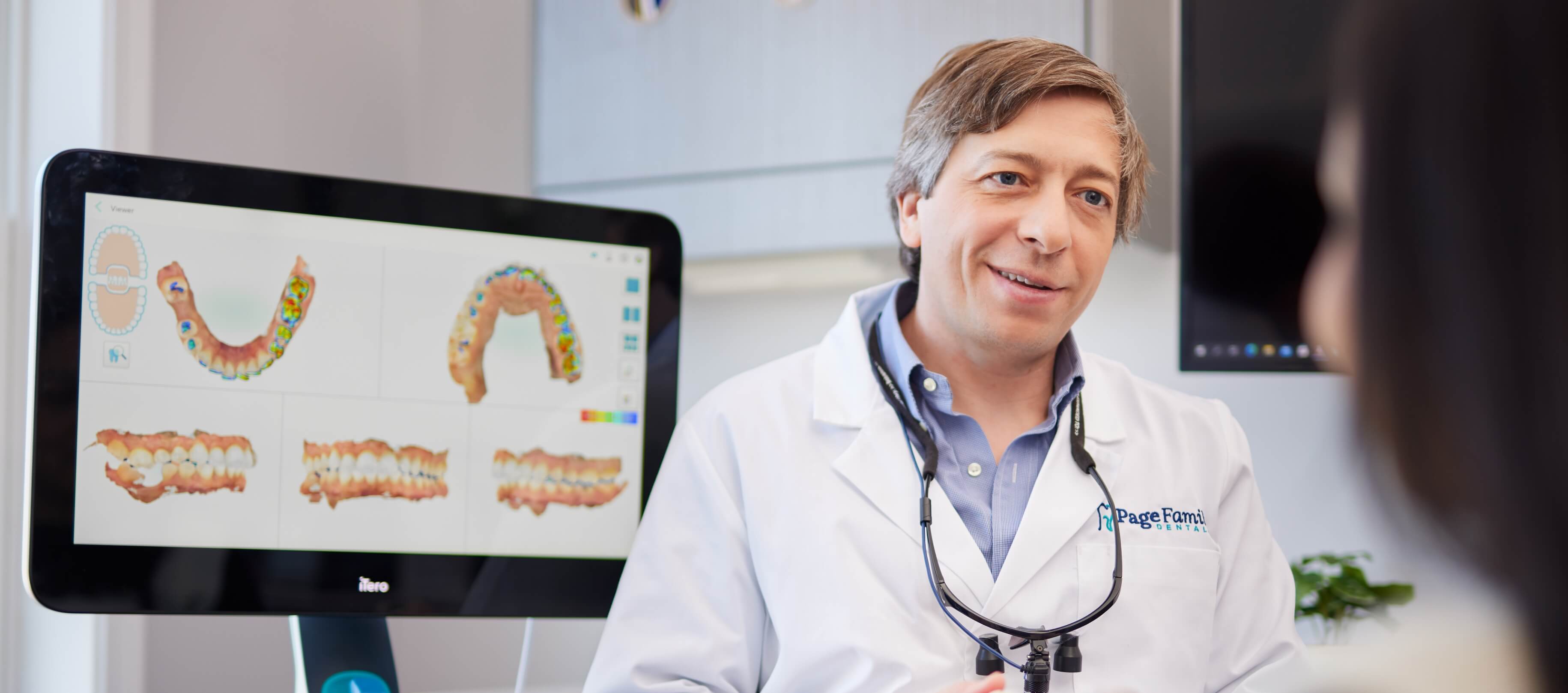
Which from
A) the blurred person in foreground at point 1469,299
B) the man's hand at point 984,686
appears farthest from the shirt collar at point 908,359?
the blurred person in foreground at point 1469,299

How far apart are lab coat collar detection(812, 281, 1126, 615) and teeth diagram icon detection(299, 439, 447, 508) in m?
0.41

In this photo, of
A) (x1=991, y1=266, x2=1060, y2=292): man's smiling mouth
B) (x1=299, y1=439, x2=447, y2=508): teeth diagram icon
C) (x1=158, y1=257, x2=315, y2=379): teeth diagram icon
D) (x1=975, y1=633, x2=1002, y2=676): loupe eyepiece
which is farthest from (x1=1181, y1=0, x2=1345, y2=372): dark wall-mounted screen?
(x1=158, y1=257, x2=315, y2=379): teeth diagram icon

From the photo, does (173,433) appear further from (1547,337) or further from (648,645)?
(1547,337)

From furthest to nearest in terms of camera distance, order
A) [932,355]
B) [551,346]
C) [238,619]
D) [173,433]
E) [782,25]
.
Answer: [782,25] < [238,619] < [932,355] < [551,346] < [173,433]

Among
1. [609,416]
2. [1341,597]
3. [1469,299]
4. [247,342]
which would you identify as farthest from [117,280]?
[1341,597]

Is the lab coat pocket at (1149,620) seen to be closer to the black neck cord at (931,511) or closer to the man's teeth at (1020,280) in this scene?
the black neck cord at (931,511)

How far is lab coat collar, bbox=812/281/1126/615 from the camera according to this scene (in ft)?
3.80

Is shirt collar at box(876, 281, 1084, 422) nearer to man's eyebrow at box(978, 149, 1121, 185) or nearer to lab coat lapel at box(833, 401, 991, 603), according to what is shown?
lab coat lapel at box(833, 401, 991, 603)

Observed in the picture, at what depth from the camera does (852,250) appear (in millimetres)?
1784

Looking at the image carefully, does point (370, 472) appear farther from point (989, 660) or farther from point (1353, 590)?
point (1353, 590)

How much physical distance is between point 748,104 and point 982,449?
745mm

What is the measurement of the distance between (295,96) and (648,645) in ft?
3.22

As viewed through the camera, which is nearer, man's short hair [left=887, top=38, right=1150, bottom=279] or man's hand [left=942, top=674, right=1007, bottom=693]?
man's hand [left=942, top=674, right=1007, bottom=693]

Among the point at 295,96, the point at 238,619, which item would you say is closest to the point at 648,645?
the point at 238,619
